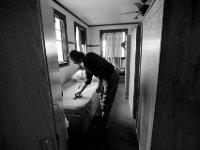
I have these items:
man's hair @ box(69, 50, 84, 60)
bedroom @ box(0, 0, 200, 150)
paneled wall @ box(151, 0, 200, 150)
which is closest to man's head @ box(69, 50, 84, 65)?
man's hair @ box(69, 50, 84, 60)

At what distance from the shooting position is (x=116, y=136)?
187cm

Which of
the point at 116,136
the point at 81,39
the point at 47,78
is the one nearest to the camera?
the point at 47,78

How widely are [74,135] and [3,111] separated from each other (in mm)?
1134

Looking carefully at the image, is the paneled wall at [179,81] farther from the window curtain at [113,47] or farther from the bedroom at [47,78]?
the window curtain at [113,47]

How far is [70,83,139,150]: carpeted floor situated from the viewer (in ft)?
5.43

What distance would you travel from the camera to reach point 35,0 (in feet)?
1.96

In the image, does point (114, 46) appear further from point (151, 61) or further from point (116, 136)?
point (151, 61)

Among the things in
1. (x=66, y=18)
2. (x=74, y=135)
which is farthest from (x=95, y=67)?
(x=66, y=18)

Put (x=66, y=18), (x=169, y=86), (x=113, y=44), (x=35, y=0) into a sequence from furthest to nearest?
(x=113, y=44) → (x=66, y=18) → (x=169, y=86) → (x=35, y=0)

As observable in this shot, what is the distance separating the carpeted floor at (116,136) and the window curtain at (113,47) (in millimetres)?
3229

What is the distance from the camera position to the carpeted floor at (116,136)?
5.43ft

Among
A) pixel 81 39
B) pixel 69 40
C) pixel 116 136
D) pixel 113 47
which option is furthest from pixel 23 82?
pixel 113 47

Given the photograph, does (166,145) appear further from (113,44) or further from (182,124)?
(113,44)

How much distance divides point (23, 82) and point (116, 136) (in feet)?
5.46
